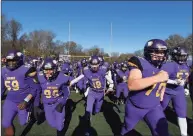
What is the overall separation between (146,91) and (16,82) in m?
2.81

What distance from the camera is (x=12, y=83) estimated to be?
600 cm

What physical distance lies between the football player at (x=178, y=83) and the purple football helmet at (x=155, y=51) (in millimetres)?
1746

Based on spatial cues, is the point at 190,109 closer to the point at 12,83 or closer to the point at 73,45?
the point at 12,83

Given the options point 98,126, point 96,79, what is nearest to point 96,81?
point 96,79

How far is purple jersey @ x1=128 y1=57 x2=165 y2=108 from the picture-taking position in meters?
4.20

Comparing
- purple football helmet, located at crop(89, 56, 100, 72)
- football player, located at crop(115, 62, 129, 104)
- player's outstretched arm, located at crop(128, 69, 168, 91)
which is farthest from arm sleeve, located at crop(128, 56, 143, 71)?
football player, located at crop(115, 62, 129, 104)

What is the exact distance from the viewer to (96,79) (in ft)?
27.7

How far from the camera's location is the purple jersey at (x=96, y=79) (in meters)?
8.35

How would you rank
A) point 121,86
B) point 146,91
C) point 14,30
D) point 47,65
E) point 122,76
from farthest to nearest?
point 14,30, point 122,76, point 121,86, point 47,65, point 146,91

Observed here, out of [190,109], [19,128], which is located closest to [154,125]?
[19,128]

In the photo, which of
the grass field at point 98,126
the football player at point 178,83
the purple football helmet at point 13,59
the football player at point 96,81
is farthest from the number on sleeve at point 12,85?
the football player at point 178,83

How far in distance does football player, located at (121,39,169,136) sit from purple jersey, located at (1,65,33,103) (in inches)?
95.9

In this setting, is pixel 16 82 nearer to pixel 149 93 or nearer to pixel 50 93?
pixel 50 93

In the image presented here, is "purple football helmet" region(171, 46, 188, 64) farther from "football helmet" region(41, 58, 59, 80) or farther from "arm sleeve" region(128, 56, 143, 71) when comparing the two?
"arm sleeve" region(128, 56, 143, 71)
